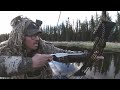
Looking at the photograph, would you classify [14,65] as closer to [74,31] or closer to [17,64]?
[17,64]

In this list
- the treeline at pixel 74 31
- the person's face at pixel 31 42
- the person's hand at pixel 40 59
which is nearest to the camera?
the person's hand at pixel 40 59

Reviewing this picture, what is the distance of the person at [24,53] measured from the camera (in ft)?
6.79

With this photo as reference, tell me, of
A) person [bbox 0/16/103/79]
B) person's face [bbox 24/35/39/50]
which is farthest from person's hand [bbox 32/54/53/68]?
person's face [bbox 24/35/39/50]

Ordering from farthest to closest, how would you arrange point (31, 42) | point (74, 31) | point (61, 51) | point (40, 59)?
1. point (74, 31)
2. point (61, 51)
3. point (31, 42)
4. point (40, 59)

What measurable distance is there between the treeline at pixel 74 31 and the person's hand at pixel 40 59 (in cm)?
32

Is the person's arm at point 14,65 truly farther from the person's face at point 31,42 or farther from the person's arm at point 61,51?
the person's arm at point 61,51

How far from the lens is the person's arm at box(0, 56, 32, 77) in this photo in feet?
6.78

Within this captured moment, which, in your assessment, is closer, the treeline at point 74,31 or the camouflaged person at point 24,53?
the camouflaged person at point 24,53

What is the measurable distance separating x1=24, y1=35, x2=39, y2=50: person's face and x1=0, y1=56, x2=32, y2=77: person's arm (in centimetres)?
12

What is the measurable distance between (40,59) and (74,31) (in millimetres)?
798

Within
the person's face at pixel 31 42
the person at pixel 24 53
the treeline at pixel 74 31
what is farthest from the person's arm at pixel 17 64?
the treeline at pixel 74 31

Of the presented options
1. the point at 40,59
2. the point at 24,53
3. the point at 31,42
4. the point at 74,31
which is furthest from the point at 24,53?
the point at 74,31

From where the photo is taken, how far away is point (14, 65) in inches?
81.4
